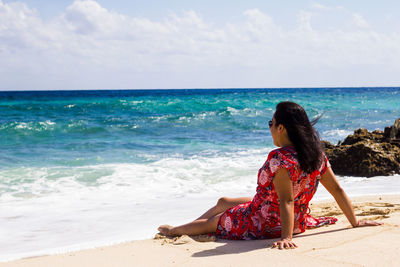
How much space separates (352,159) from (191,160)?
3.66m

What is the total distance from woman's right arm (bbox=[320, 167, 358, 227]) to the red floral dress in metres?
0.07

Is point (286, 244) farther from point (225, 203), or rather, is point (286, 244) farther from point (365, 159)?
point (365, 159)

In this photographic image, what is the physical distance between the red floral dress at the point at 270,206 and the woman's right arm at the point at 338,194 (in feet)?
0.25

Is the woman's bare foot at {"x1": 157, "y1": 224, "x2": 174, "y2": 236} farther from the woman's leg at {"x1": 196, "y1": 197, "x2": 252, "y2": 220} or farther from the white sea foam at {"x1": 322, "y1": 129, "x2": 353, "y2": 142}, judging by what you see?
the white sea foam at {"x1": 322, "y1": 129, "x2": 353, "y2": 142}

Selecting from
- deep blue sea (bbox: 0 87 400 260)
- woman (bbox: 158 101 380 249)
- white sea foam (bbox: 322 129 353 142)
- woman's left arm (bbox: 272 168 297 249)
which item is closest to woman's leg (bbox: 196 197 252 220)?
woman (bbox: 158 101 380 249)

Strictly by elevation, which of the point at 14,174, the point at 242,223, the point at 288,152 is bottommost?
the point at 14,174

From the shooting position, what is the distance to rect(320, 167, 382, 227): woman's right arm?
3359 millimetres

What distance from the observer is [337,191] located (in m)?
3.41

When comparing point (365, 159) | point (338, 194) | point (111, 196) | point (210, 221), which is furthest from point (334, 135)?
point (210, 221)

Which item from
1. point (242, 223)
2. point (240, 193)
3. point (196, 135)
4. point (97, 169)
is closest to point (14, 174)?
point (97, 169)

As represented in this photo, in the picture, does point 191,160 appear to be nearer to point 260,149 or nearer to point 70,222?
point 260,149

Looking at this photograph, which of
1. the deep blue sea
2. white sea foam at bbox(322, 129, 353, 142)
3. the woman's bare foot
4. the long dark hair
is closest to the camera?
the long dark hair

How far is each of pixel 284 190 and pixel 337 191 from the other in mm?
618

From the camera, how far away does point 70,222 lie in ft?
16.6
